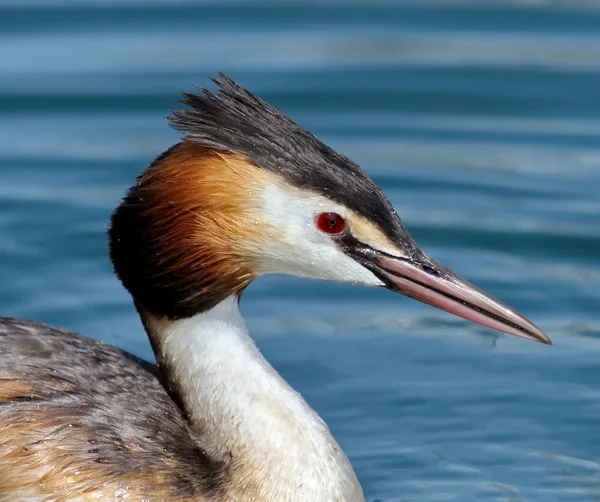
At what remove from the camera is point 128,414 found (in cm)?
610

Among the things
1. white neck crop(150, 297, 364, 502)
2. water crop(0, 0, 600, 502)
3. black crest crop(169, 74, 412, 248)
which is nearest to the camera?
black crest crop(169, 74, 412, 248)

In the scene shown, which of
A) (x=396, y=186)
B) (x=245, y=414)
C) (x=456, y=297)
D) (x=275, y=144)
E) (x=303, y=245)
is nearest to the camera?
(x=275, y=144)

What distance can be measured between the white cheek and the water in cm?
A: 129

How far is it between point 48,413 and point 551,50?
6109 millimetres

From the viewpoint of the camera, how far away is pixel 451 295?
6082 millimetres

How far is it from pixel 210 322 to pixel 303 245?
0.50 m

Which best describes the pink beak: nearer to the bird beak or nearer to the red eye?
the bird beak

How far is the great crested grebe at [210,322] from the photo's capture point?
5852mm

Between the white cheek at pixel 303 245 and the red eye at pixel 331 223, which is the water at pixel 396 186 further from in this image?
the red eye at pixel 331 223

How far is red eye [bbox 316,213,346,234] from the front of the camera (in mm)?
5871

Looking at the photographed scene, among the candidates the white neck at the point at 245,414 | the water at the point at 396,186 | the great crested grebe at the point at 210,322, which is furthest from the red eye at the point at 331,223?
the water at the point at 396,186

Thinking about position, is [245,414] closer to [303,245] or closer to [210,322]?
[210,322]

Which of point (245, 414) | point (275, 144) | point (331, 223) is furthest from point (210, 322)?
point (275, 144)

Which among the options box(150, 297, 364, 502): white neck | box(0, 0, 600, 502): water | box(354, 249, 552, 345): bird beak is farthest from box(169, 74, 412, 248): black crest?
box(0, 0, 600, 502): water
